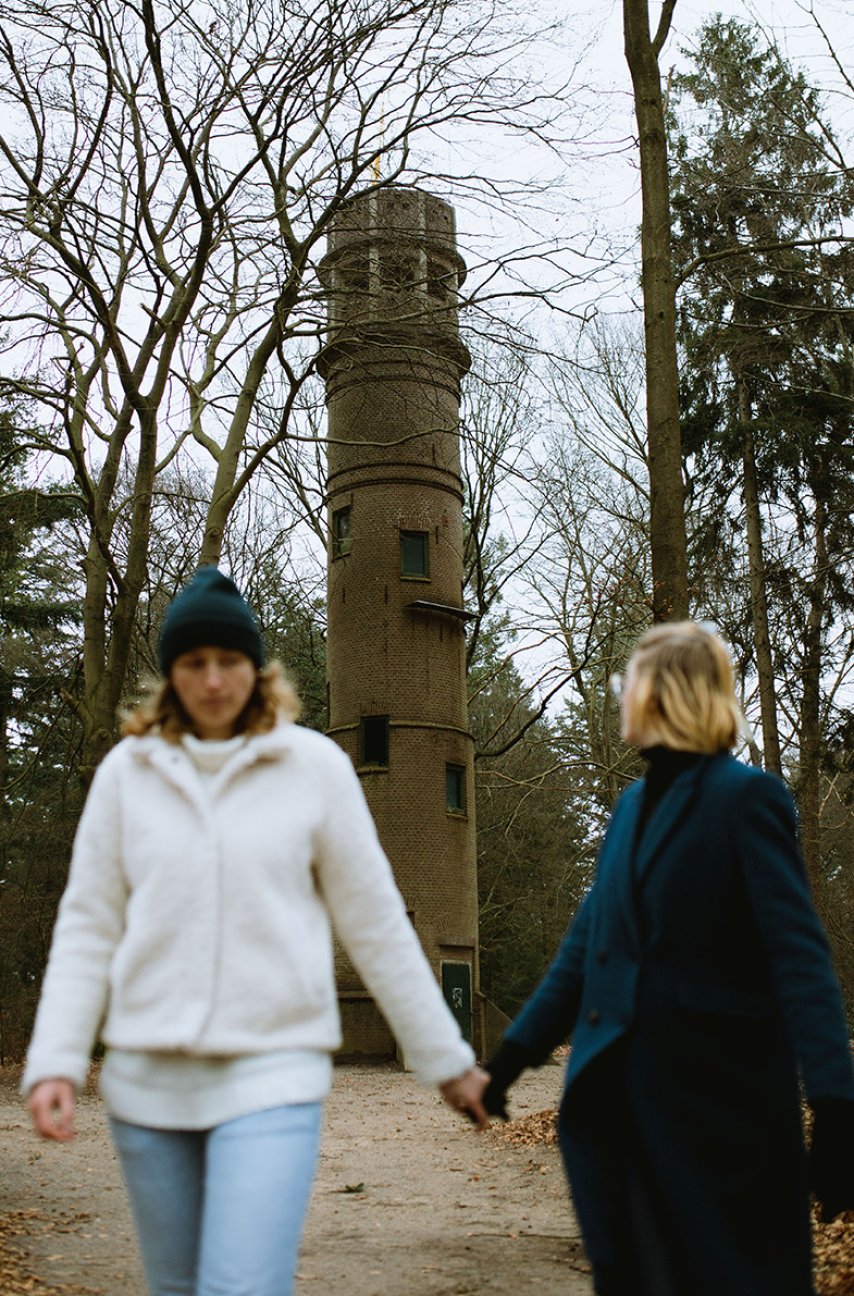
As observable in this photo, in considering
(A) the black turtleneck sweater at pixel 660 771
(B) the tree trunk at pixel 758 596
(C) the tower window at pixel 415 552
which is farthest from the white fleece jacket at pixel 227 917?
(C) the tower window at pixel 415 552

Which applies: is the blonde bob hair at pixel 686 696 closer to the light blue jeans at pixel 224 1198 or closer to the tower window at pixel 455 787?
the light blue jeans at pixel 224 1198

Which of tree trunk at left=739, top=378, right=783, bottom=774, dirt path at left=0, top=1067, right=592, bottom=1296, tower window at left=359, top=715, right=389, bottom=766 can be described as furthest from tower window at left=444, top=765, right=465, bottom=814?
dirt path at left=0, top=1067, right=592, bottom=1296

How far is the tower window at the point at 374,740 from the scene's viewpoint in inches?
1158

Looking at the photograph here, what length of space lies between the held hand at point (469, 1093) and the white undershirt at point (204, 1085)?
0.40 meters

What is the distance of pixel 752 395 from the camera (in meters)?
29.6

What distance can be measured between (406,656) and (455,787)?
9.08 ft

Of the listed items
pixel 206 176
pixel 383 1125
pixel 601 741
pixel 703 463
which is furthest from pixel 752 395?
pixel 383 1125

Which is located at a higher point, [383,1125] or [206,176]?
[206,176]

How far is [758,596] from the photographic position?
2672 centimetres

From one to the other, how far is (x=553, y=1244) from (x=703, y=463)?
2237cm

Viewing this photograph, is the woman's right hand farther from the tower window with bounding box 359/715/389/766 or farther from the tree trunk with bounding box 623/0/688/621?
the tower window with bounding box 359/715/389/766

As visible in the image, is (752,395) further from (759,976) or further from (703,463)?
(759,976)

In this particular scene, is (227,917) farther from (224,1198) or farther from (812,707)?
(812,707)

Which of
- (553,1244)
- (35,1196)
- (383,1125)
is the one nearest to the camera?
(553,1244)
